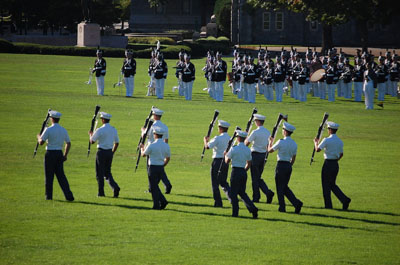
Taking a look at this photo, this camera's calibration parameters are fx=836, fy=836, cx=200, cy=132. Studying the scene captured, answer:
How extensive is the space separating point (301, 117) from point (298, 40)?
55559mm

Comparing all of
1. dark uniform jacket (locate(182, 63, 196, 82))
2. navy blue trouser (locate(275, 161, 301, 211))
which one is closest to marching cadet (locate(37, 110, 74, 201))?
navy blue trouser (locate(275, 161, 301, 211))

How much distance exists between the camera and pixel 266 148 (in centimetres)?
1989

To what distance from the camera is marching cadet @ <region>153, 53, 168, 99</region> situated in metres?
41.1

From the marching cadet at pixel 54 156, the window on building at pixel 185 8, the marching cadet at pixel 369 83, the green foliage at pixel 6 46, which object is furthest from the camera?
the window on building at pixel 185 8

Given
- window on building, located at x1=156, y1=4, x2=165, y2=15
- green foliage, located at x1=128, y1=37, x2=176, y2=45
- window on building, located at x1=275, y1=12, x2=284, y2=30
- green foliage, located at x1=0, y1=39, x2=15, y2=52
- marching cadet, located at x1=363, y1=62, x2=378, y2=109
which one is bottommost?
marching cadet, located at x1=363, y1=62, x2=378, y2=109

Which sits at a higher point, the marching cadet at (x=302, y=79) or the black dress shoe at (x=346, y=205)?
the marching cadet at (x=302, y=79)

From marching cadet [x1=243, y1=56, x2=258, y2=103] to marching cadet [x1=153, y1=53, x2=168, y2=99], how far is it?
→ 3.99m

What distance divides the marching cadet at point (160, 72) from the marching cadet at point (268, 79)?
5.27 meters

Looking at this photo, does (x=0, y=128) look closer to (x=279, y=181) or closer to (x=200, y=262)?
(x=279, y=181)

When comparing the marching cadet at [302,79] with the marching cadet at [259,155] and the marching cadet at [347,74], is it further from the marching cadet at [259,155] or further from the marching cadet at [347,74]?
the marching cadet at [259,155]

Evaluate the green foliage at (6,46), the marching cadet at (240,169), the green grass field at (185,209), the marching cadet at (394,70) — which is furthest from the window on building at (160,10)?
the marching cadet at (240,169)

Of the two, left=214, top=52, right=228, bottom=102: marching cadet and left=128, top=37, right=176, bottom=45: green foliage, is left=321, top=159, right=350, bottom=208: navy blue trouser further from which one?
left=128, top=37, right=176, bottom=45: green foliage

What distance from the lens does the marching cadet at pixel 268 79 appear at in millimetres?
42688

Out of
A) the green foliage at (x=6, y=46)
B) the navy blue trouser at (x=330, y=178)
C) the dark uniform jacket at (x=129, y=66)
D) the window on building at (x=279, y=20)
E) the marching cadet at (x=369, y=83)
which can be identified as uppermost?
the window on building at (x=279, y=20)
